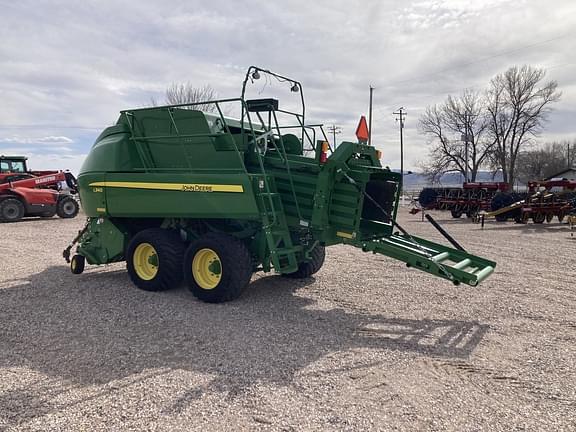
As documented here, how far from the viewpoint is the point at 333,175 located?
561cm

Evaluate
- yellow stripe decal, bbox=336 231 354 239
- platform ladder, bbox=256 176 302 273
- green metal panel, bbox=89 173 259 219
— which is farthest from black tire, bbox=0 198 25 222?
yellow stripe decal, bbox=336 231 354 239

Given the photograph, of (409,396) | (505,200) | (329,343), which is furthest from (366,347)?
(505,200)

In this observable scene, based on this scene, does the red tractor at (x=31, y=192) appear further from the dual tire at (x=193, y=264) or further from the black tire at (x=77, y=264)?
the dual tire at (x=193, y=264)

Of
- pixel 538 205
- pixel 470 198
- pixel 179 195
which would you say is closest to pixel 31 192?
pixel 179 195

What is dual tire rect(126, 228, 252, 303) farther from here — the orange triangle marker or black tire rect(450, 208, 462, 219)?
black tire rect(450, 208, 462, 219)

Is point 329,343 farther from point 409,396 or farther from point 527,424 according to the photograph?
point 527,424

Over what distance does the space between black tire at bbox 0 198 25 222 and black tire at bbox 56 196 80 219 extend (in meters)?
1.41

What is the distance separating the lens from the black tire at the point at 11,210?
16672 mm

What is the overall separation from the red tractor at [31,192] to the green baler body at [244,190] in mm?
11863

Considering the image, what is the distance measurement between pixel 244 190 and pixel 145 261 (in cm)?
215

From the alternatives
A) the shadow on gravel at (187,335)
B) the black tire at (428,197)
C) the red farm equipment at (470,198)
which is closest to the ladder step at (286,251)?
the shadow on gravel at (187,335)

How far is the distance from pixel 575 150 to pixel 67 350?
79961 mm

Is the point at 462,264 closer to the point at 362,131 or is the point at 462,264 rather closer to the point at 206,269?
the point at 362,131

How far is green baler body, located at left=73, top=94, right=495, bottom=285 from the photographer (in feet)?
18.3
